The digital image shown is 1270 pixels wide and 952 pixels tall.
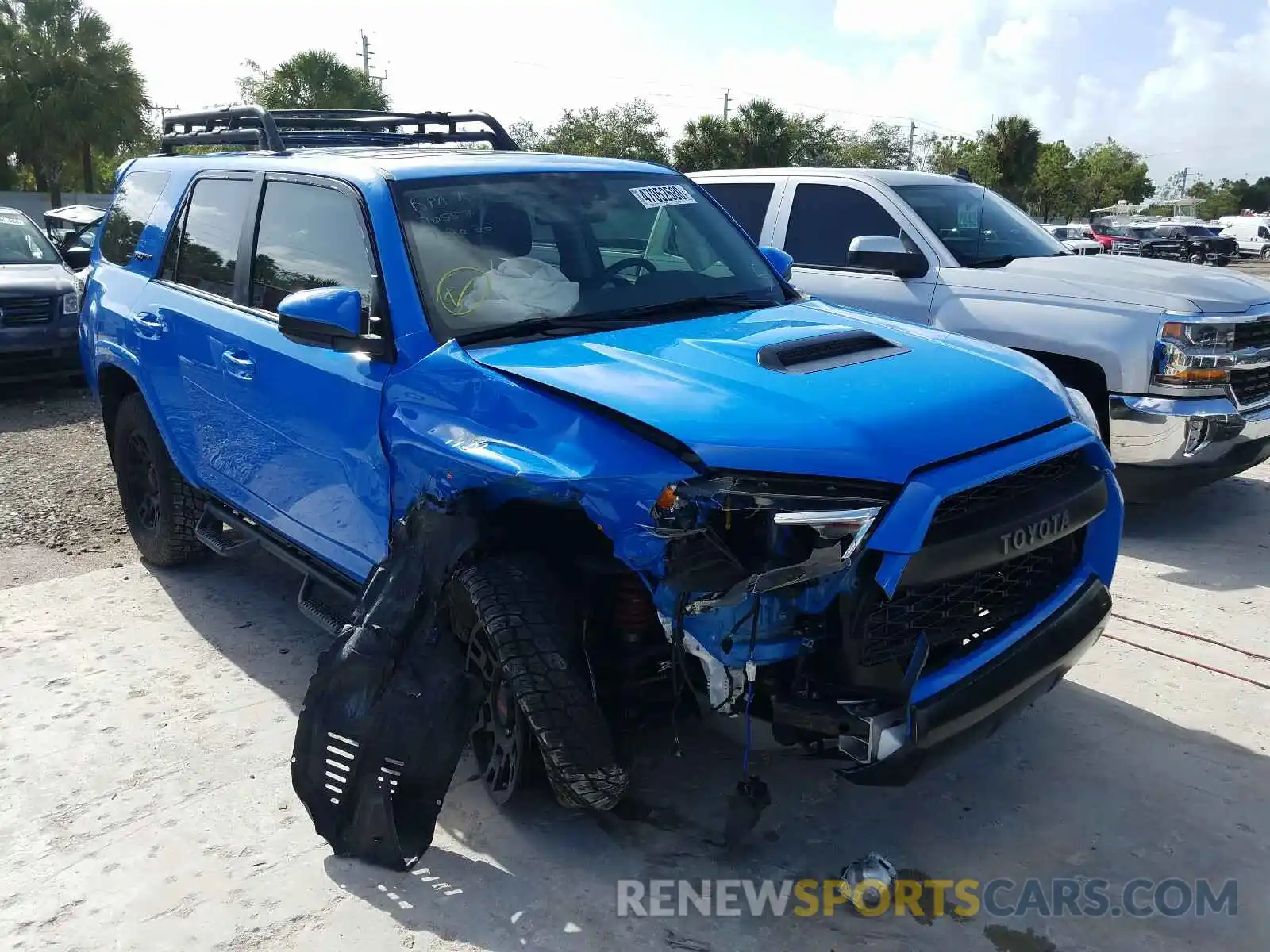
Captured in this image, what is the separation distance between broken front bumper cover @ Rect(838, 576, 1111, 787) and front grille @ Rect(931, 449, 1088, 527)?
370 mm

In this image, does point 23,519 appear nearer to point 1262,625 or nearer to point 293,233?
point 293,233

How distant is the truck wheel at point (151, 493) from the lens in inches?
195

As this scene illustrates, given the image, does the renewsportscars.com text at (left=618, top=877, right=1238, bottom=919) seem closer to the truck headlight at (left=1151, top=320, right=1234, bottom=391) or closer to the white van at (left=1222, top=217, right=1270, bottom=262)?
the truck headlight at (left=1151, top=320, right=1234, bottom=391)

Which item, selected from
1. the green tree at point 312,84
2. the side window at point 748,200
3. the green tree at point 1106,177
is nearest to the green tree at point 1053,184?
the green tree at point 1106,177

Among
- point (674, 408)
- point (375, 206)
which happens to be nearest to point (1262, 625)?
point (674, 408)

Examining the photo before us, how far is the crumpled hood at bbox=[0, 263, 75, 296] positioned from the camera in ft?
30.6

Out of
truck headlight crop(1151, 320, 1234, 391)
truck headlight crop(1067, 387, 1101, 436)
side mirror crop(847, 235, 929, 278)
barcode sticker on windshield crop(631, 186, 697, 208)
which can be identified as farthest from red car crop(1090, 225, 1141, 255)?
truck headlight crop(1067, 387, 1101, 436)

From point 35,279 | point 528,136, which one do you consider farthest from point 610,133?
point 35,279

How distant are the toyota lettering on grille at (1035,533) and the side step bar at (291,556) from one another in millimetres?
2024

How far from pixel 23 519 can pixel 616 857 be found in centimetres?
476

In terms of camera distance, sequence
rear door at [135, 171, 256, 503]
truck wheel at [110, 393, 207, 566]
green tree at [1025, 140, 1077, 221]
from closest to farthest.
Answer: rear door at [135, 171, 256, 503]
truck wheel at [110, 393, 207, 566]
green tree at [1025, 140, 1077, 221]

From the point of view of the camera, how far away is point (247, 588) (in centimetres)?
511

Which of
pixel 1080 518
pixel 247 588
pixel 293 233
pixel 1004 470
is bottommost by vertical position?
pixel 247 588

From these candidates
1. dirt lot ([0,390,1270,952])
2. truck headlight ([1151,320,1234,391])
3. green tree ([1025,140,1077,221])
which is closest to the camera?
dirt lot ([0,390,1270,952])
